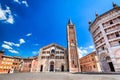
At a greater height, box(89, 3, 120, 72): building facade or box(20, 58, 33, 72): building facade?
box(89, 3, 120, 72): building facade

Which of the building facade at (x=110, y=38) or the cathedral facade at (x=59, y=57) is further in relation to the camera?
the cathedral facade at (x=59, y=57)

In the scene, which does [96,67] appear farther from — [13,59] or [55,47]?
[13,59]

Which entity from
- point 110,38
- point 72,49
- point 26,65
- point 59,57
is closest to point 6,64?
point 26,65

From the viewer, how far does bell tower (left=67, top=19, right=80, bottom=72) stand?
30673 millimetres

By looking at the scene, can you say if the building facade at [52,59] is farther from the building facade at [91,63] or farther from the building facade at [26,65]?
the building facade at [91,63]

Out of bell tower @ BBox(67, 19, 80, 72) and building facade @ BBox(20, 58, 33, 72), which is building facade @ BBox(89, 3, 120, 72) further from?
building facade @ BBox(20, 58, 33, 72)

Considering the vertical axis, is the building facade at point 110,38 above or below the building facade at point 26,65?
above

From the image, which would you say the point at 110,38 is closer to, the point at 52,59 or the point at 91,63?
A: the point at 52,59

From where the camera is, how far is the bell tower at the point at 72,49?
1208 inches

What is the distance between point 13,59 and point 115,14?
61.7 m

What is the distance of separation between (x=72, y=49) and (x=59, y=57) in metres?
6.49

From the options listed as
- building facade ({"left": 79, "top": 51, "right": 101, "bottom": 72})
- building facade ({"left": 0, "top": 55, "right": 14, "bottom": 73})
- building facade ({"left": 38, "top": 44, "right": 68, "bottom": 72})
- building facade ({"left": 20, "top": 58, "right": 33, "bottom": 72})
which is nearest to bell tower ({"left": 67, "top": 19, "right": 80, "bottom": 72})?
building facade ({"left": 38, "top": 44, "right": 68, "bottom": 72})

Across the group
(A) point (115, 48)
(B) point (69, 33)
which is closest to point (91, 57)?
(B) point (69, 33)

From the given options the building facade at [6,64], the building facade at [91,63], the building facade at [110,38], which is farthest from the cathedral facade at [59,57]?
the building facade at [6,64]
